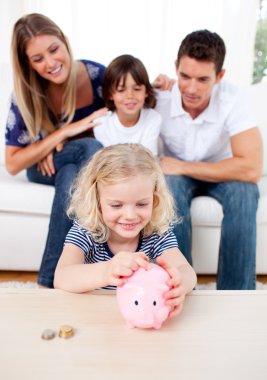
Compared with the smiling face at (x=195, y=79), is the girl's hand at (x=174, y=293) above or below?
below

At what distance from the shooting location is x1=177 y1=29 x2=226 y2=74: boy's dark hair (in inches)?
60.4

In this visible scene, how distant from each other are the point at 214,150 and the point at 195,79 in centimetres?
32

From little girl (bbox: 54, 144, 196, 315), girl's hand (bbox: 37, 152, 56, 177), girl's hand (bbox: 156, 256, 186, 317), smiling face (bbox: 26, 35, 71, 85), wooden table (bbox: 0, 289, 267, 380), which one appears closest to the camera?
wooden table (bbox: 0, 289, 267, 380)

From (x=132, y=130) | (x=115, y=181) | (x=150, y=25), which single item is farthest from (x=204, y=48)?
(x=150, y=25)

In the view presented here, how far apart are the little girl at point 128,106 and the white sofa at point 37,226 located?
312 millimetres

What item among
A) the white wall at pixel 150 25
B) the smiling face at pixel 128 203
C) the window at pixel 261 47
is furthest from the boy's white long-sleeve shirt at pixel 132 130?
the window at pixel 261 47

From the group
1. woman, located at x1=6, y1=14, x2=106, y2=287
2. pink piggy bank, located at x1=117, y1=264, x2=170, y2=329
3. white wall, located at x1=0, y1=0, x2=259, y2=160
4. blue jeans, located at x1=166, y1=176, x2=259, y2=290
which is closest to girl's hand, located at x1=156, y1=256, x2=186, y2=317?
pink piggy bank, located at x1=117, y1=264, x2=170, y2=329

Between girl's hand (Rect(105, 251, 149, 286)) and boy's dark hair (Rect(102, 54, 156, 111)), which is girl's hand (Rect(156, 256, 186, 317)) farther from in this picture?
boy's dark hair (Rect(102, 54, 156, 111))

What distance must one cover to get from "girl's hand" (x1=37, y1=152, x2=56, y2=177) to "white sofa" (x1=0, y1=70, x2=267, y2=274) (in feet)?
0.19

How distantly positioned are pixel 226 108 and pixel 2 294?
109 centimetres

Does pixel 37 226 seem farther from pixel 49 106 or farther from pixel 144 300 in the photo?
pixel 144 300

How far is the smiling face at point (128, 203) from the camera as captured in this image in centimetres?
97

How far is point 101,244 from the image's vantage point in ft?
3.63

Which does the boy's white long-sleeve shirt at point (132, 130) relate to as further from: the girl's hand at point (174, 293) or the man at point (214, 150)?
the girl's hand at point (174, 293)
